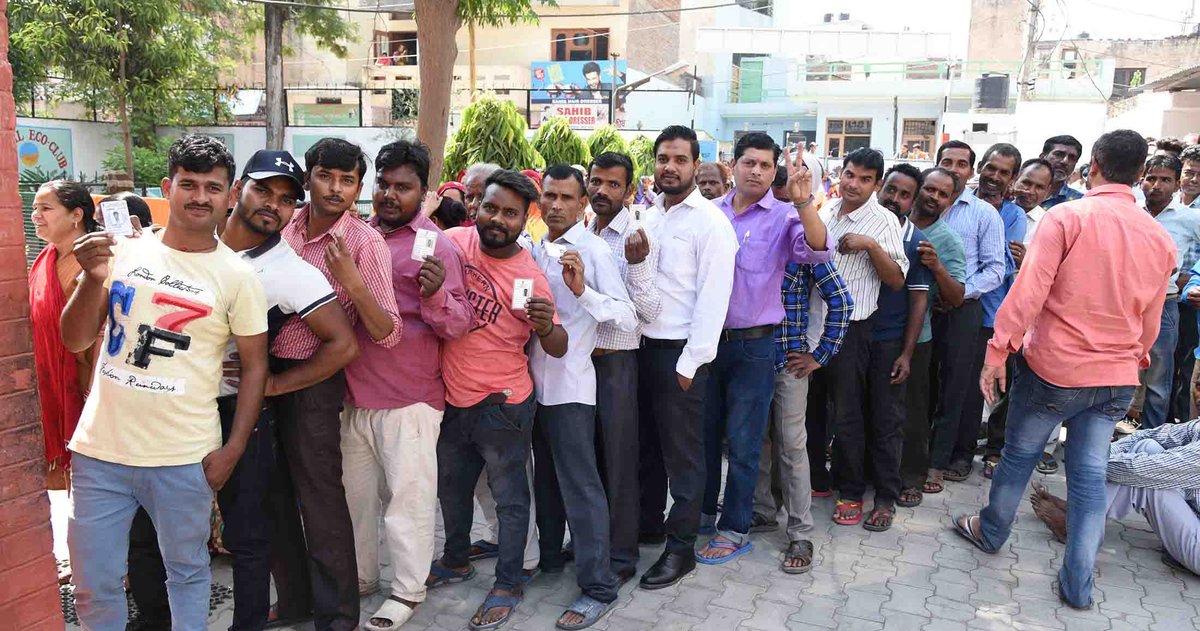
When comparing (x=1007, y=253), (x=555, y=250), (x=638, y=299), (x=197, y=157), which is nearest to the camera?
(x=197, y=157)

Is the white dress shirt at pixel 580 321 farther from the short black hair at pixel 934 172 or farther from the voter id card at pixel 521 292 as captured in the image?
the short black hair at pixel 934 172

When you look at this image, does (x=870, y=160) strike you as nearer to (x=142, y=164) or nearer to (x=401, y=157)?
(x=401, y=157)

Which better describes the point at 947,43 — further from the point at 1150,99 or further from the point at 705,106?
the point at 1150,99

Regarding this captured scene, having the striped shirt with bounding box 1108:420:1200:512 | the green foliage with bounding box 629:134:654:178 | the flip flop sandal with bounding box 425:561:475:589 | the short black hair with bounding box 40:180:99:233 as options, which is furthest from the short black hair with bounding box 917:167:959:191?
the green foliage with bounding box 629:134:654:178

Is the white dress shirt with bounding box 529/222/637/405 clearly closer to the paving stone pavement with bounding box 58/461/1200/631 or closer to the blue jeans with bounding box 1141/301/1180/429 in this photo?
the paving stone pavement with bounding box 58/461/1200/631

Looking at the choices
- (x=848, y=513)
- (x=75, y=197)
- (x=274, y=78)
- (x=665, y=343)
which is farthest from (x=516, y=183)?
(x=274, y=78)

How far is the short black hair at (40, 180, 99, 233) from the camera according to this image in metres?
3.20

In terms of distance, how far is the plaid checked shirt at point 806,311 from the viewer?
4105 mm

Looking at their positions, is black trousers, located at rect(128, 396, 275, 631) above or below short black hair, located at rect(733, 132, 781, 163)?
below

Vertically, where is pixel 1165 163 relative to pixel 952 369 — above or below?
above

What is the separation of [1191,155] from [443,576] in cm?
579

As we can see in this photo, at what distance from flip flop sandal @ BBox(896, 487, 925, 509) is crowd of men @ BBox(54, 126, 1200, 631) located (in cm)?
2

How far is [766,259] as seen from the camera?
3951 millimetres

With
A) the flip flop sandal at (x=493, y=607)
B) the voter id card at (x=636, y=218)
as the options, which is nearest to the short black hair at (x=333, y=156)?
the voter id card at (x=636, y=218)
